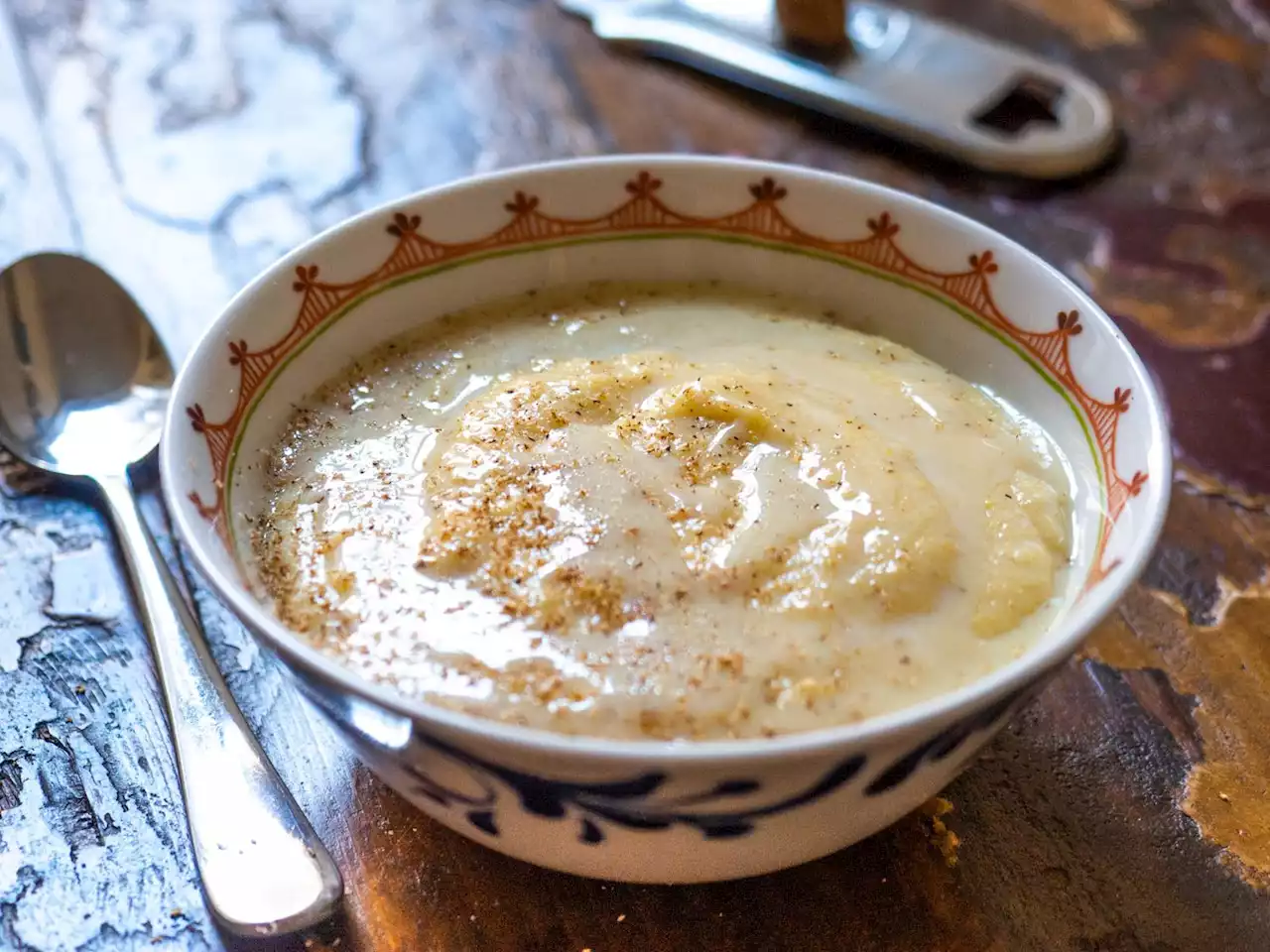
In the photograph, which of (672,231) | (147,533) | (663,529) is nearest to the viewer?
(663,529)

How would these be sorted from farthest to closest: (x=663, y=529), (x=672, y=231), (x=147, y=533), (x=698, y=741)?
(x=672, y=231)
(x=147, y=533)
(x=663, y=529)
(x=698, y=741)

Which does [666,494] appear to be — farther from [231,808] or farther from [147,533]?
[147,533]

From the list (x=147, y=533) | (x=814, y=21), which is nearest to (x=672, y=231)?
(x=147, y=533)

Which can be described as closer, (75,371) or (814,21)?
(75,371)

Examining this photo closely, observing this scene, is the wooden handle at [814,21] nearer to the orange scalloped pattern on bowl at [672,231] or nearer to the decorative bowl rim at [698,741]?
the orange scalloped pattern on bowl at [672,231]

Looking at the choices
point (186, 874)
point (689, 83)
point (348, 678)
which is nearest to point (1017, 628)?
point (348, 678)

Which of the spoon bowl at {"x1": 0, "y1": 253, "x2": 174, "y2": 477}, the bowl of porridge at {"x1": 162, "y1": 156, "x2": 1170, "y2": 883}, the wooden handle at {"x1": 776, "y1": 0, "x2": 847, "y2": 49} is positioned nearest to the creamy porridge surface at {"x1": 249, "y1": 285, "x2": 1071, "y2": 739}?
the bowl of porridge at {"x1": 162, "y1": 156, "x2": 1170, "y2": 883}

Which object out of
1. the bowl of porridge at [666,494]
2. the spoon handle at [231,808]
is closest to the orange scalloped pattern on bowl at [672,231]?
the bowl of porridge at [666,494]
